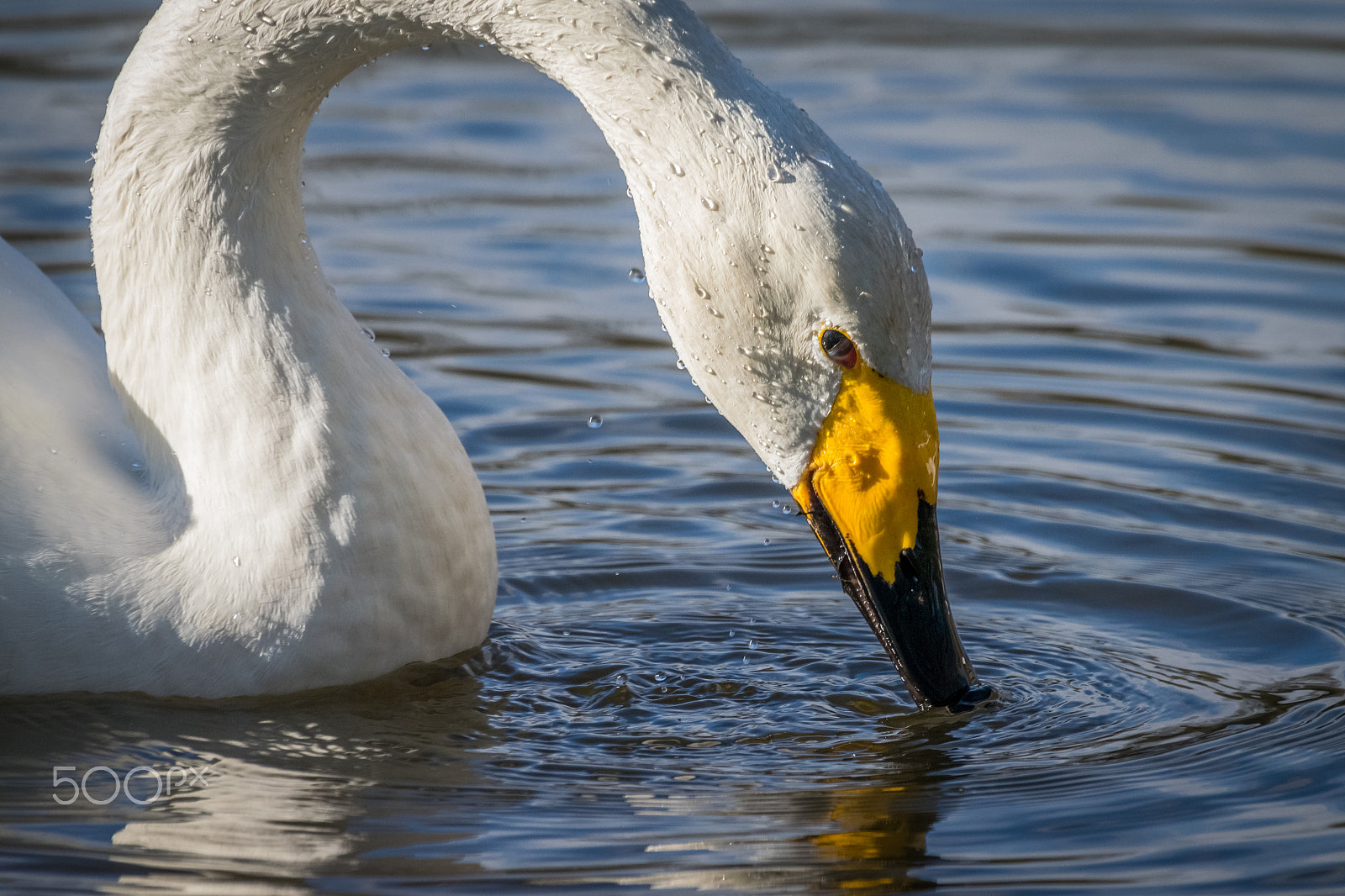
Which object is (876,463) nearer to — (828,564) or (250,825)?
(250,825)

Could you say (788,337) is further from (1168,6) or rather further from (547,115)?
(1168,6)

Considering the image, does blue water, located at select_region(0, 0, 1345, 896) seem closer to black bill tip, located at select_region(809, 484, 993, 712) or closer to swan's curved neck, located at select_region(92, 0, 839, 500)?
black bill tip, located at select_region(809, 484, 993, 712)

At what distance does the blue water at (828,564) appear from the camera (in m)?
3.96

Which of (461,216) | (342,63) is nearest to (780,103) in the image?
(342,63)

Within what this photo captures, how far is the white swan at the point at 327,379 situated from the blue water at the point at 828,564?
206mm

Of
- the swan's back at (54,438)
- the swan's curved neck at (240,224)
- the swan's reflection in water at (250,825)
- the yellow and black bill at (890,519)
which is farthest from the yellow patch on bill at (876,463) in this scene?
the swan's back at (54,438)

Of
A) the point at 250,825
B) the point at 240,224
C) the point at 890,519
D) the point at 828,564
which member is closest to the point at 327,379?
the point at 240,224

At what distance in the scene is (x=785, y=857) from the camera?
151 inches

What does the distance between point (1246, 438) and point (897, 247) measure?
334cm

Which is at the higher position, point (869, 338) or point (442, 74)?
point (442, 74)

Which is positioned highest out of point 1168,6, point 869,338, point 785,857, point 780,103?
point 1168,6

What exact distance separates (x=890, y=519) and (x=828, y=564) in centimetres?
167

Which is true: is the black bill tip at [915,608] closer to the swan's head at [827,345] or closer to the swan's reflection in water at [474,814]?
the swan's head at [827,345]

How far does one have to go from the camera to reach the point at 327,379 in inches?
187
